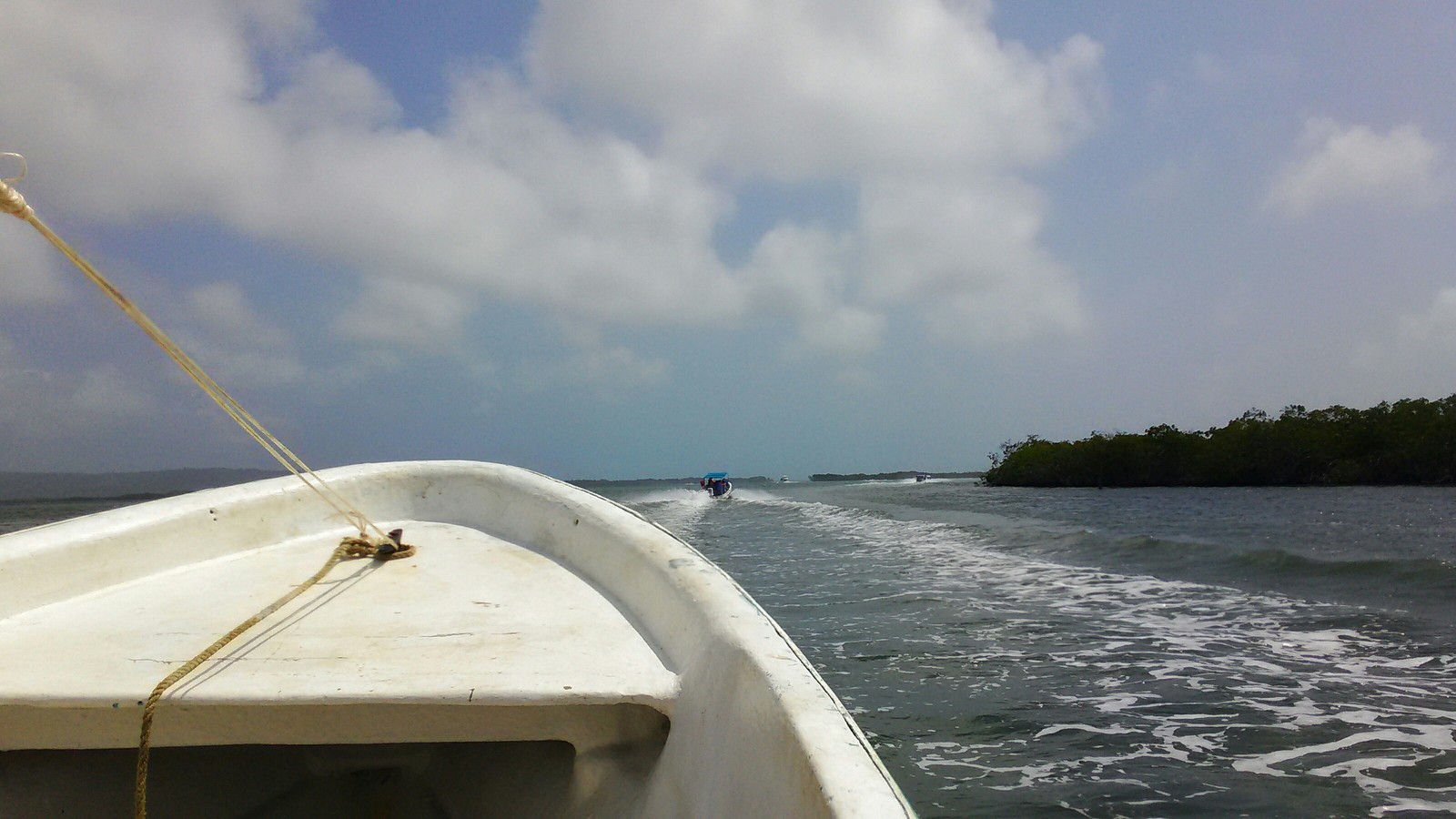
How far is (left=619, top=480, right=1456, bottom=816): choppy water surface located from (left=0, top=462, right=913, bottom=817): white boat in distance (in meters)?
1.83

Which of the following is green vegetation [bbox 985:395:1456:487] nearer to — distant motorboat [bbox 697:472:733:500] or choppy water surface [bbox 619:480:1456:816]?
distant motorboat [bbox 697:472:733:500]

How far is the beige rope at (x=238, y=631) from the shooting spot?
1423 millimetres

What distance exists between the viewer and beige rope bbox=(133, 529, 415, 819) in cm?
142

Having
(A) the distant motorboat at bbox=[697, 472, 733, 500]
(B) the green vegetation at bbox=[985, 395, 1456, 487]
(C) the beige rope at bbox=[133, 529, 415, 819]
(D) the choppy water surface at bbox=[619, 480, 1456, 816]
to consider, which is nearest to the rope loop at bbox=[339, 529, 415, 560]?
(C) the beige rope at bbox=[133, 529, 415, 819]

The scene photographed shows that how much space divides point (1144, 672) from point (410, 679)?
16.4ft

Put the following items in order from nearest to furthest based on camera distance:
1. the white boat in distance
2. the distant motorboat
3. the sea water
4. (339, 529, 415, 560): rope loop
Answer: the white boat in distance, (339, 529, 415, 560): rope loop, the sea water, the distant motorboat

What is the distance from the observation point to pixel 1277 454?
45000 mm

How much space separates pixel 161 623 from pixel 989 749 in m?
3.42

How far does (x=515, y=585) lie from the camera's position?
2.30 m

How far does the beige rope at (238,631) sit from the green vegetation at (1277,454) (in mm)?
52564

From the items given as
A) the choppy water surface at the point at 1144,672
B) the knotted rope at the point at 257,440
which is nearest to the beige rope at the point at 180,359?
the knotted rope at the point at 257,440

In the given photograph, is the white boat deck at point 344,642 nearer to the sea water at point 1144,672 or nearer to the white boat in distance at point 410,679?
the white boat in distance at point 410,679

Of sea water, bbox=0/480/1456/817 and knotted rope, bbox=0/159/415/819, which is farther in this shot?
sea water, bbox=0/480/1456/817

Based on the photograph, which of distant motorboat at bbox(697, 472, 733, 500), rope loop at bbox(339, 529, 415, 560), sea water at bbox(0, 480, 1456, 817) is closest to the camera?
rope loop at bbox(339, 529, 415, 560)
